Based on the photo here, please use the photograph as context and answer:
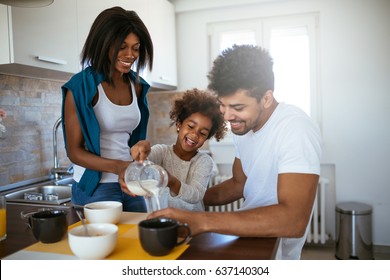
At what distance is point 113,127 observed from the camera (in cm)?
124

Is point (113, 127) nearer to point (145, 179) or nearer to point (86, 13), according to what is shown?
point (145, 179)

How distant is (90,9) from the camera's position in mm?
1838

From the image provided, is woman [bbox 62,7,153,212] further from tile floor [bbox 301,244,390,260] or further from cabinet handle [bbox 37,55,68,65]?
tile floor [bbox 301,244,390,260]

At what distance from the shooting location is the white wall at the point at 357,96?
100 inches

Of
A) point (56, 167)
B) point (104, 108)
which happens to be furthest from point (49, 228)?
point (56, 167)

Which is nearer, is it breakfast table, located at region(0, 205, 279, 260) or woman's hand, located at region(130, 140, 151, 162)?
breakfast table, located at region(0, 205, 279, 260)

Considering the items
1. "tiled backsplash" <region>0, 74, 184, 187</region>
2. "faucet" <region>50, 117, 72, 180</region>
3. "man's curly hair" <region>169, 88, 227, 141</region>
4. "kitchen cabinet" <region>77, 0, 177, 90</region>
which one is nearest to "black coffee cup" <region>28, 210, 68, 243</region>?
Result: "man's curly hair" <region>169, 88, 227, 141</region>

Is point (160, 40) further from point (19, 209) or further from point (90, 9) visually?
point (19, 209)

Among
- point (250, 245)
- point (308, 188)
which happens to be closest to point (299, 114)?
point (308, 188)

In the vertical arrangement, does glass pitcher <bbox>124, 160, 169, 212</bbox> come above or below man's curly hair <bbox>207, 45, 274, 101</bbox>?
below

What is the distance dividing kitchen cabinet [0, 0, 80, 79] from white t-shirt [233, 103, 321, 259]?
0.86 meters

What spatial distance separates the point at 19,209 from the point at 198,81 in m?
1.85

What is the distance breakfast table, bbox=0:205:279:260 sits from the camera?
727 millimetres

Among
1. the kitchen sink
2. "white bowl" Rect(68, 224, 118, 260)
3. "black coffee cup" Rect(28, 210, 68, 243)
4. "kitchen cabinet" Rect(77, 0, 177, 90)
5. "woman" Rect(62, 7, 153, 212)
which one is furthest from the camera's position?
"kitchen cabinet" Rect(77, 0, 177, 90)
